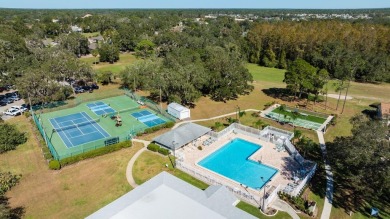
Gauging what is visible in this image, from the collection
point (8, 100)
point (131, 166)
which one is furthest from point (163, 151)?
point (8, 100)

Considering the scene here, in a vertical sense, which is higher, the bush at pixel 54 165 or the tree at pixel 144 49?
the tree at pixel 144 49

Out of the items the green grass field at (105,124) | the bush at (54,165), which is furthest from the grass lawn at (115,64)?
the bush at (54,165)

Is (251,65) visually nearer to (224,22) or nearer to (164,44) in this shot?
(164,44)

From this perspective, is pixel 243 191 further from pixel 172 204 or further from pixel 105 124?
pixel 105 124

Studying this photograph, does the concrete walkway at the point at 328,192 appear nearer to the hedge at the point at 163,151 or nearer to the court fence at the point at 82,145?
the hedge at the point at 163,151

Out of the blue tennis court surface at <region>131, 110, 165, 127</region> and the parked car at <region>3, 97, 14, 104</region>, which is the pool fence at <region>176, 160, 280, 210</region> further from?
the parked car at <region>3, 97, 14, 104</region>

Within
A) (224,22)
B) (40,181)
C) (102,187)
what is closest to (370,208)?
(102,187)
